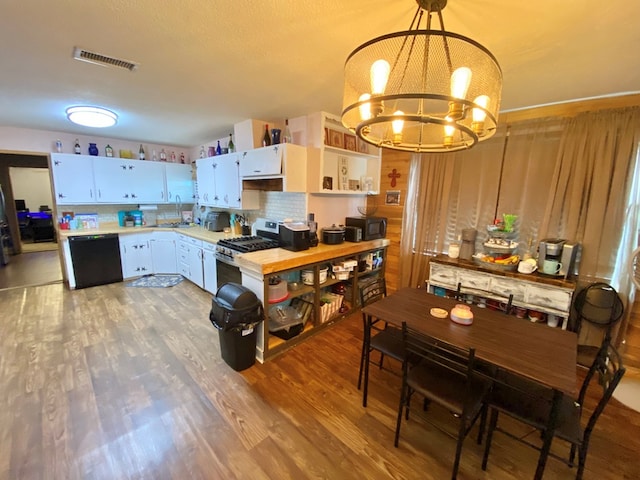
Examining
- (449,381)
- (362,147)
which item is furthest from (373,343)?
(362,147)

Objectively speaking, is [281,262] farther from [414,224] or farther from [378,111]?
[414,224]

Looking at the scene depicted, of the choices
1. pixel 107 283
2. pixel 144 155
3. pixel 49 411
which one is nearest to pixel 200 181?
pixel 144 155

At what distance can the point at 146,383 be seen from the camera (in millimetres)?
2148

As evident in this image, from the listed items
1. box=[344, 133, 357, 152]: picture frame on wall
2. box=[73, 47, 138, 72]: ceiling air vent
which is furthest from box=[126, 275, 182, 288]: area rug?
box=[344, 133, 357, 152]: picture frame on wall

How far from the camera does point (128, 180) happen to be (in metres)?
4.54

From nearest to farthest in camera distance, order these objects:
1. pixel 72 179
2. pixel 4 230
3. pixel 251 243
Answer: pixel 251 243
pixel 72 179
pixel 4 230

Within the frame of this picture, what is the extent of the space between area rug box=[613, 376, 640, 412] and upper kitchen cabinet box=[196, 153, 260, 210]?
4.11m

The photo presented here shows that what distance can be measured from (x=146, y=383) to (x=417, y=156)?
3611 mm

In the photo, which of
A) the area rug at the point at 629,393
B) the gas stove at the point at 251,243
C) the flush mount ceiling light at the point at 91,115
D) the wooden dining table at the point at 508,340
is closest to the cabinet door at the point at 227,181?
the gas stove at the point at 251,243

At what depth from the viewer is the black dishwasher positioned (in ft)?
13.0

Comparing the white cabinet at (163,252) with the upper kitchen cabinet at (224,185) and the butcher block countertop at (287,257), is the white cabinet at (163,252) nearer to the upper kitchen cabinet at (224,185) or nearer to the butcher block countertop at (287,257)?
the upper kitchen cabinet at (224,185)

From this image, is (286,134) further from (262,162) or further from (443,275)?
(443,275)

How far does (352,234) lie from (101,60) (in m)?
2.71

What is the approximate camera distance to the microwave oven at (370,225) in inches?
133
